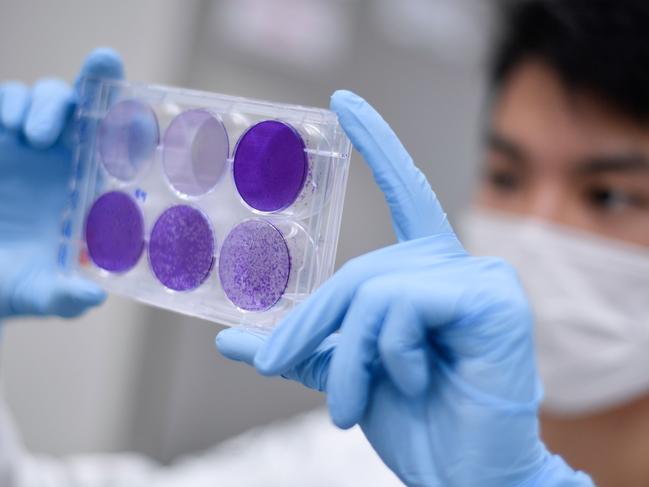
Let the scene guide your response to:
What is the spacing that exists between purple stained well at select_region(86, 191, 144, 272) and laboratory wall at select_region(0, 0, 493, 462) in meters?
1.16

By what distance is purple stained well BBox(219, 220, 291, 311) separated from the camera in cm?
81

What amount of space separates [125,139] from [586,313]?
1030 millimetres

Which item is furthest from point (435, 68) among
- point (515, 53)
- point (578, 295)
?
point (578, 295)

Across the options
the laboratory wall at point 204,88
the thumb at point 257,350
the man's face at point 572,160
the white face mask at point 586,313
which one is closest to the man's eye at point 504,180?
the man's face at point 572,160

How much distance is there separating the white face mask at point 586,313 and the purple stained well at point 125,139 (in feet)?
2.97

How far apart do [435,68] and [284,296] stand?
185 centimetres

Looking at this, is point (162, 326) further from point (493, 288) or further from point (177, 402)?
point (493, 288)

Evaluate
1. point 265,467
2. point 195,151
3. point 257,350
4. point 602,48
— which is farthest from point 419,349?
point 265,467

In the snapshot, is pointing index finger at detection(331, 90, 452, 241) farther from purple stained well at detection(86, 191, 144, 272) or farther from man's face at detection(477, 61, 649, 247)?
man's face at detection(477, 61, 649, 247)

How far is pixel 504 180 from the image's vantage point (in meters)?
1.62

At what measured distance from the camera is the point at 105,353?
85.8 inches

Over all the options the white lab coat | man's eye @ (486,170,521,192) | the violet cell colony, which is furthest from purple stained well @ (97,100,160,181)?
man's eye @ (486,170,521,192)

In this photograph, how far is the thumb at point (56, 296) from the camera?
0.97 m

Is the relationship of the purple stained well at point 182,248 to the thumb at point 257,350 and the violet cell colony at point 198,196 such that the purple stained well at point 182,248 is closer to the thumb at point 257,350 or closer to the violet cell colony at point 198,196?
the violet cell colony at point 198,196
